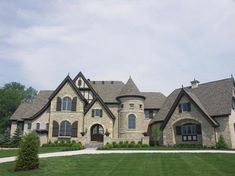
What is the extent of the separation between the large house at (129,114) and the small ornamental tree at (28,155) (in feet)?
61.4

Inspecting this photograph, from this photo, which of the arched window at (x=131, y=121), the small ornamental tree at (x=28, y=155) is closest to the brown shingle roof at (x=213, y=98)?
the arched window at (x=131, y=121)

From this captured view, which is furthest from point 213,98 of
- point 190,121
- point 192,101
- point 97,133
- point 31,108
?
point 31,108

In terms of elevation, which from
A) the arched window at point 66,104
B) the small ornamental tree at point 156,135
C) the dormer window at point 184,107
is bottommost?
the small ornamental tree at point 156,135

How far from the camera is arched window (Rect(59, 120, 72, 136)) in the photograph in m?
37.6

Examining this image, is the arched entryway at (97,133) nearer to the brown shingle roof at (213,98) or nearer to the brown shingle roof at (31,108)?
the brown shingle roof at (213,98)

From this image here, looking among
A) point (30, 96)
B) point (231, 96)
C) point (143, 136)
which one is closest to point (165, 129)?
point (143, 136)

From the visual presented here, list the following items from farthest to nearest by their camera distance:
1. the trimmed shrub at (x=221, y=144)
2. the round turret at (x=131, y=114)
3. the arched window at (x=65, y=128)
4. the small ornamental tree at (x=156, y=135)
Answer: the round turret at (x=131, y=114) → the arched window at (x=65, y=128) → the small ornamental tree at (x=156, y=135) → the trimmed shrub at (x=221, y=144)

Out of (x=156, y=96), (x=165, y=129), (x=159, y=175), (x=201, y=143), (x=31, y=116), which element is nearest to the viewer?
(x=159, y=175)

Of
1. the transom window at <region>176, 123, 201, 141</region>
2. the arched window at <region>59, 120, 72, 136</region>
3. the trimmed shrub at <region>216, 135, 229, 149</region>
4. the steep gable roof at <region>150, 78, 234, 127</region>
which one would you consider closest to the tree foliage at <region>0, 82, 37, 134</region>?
the arched window at <region>59, 120, 72, 136</region>

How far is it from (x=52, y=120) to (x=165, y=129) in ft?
50.0

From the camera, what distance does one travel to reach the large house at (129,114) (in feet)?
109

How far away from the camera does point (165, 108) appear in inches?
1540

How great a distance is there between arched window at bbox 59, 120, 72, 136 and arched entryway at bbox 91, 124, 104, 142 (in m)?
3.56

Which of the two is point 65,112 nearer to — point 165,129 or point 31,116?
Result: point 31,116
